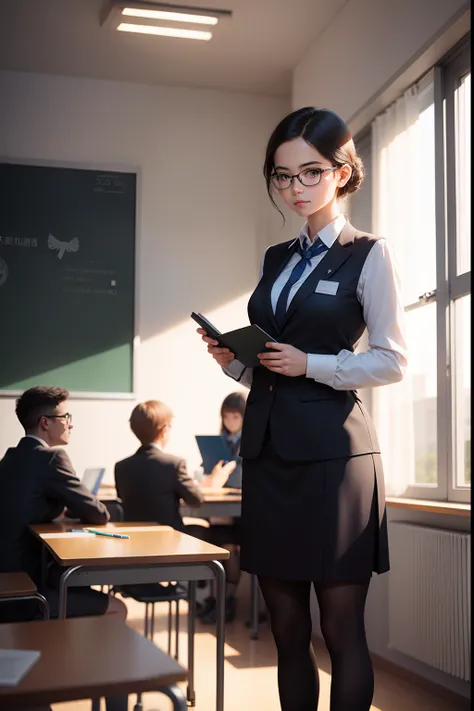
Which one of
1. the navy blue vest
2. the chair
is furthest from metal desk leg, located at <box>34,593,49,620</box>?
the navy blue vest

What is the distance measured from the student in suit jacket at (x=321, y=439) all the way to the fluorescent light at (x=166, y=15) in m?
3.31

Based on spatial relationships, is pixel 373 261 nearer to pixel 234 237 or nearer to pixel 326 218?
pixel 326 218

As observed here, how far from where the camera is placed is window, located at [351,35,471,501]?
3721mm

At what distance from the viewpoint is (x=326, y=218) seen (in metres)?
1.92

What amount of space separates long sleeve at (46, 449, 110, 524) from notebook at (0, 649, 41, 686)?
214 centimetres

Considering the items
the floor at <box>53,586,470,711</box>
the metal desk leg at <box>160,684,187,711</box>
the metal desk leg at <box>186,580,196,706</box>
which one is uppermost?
the metal desk leg at <box>160,684,187,711</box>

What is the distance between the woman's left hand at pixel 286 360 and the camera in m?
1.76

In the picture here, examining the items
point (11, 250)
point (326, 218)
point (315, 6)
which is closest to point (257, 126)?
point (315, 6)

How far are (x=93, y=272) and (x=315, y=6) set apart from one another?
219cm

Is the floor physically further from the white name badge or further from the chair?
the white name badge

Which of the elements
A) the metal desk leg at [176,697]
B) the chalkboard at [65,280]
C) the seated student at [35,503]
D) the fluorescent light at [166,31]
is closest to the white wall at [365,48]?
the fluorescent light at [166,31]

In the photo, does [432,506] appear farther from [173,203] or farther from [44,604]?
[173,203]

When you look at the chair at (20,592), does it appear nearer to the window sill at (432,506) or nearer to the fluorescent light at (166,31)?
the window sill at (432,506)

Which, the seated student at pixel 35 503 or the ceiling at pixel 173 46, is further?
the ceiling at pixel 173 46
